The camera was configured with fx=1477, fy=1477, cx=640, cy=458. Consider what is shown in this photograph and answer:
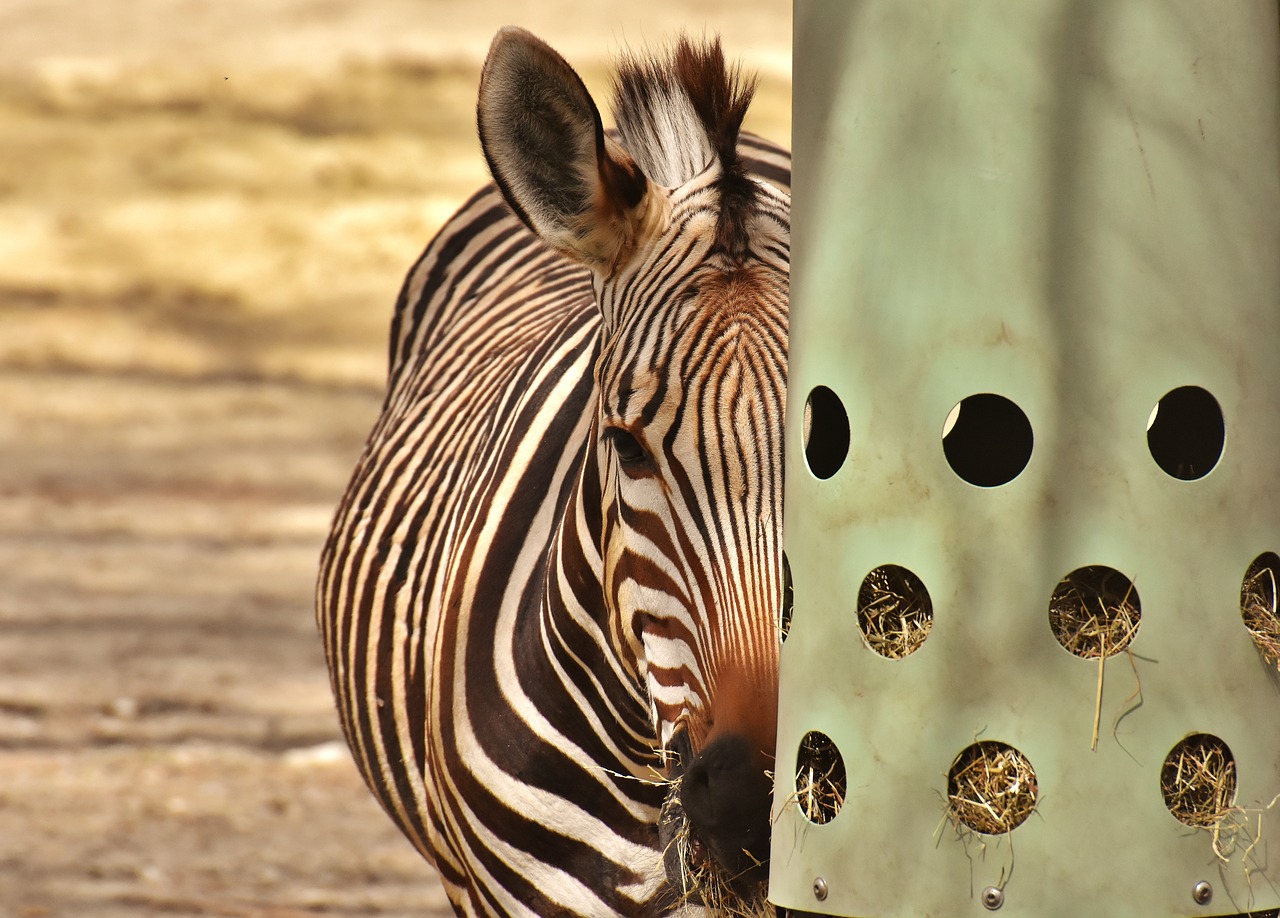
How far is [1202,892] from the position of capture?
1.57 m

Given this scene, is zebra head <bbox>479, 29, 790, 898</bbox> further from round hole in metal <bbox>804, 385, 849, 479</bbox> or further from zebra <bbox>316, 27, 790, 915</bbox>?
round hole in metal <bbox>804, 385, 849, 479</bbox>

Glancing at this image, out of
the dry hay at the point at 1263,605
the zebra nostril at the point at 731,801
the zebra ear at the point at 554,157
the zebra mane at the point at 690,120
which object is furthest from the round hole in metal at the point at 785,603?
the zebra ear at the point at 554,157

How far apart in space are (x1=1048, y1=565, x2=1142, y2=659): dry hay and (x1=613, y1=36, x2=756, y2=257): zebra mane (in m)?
0.91

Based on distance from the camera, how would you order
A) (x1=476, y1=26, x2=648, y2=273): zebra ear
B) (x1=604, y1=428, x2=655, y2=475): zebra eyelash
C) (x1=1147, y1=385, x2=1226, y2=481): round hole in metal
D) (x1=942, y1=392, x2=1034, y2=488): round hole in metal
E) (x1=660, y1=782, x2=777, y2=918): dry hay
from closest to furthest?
(x1=1147, y1=385, x2=1226, y2=481): round hole in metal → (x1=942, y1=392, x2=1034, y2=488): round hole in metal → (x1=660, y1=782, x2=777, y2=918): dry hay → (x1=604, y1=428, x2=655, y2=475): zebra eyelash → (x1=476, y1=26, x2=648, y2=273): zebra ear

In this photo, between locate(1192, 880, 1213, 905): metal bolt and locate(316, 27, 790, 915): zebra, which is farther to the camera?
locate(316, 27, 790, 915): zebra

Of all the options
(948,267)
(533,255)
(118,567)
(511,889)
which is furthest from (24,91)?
(948,267)

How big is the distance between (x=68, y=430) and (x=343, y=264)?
2.30 metres

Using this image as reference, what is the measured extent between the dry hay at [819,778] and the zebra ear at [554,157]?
0.98 metres

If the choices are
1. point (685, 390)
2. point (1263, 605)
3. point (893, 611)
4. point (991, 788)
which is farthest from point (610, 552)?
point (1263, 605)

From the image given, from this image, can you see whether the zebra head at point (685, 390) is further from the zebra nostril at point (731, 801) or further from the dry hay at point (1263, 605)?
the dry hay at point (1263, 605)

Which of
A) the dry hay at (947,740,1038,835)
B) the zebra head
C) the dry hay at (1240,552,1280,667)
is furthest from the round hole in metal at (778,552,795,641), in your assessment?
the dry hay at (1240,552,1280,667)

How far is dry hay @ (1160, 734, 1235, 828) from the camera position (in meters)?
Result: 1.58

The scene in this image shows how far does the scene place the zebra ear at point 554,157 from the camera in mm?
2338

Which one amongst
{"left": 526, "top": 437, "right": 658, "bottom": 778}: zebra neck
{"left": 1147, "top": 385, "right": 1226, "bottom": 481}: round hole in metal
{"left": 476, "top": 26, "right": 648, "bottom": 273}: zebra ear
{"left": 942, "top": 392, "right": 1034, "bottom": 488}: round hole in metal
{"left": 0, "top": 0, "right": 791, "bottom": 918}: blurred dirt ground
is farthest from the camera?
{"left": 0, "top": 0, "right": 791, "bottom": 918}: blurred dirt ground
